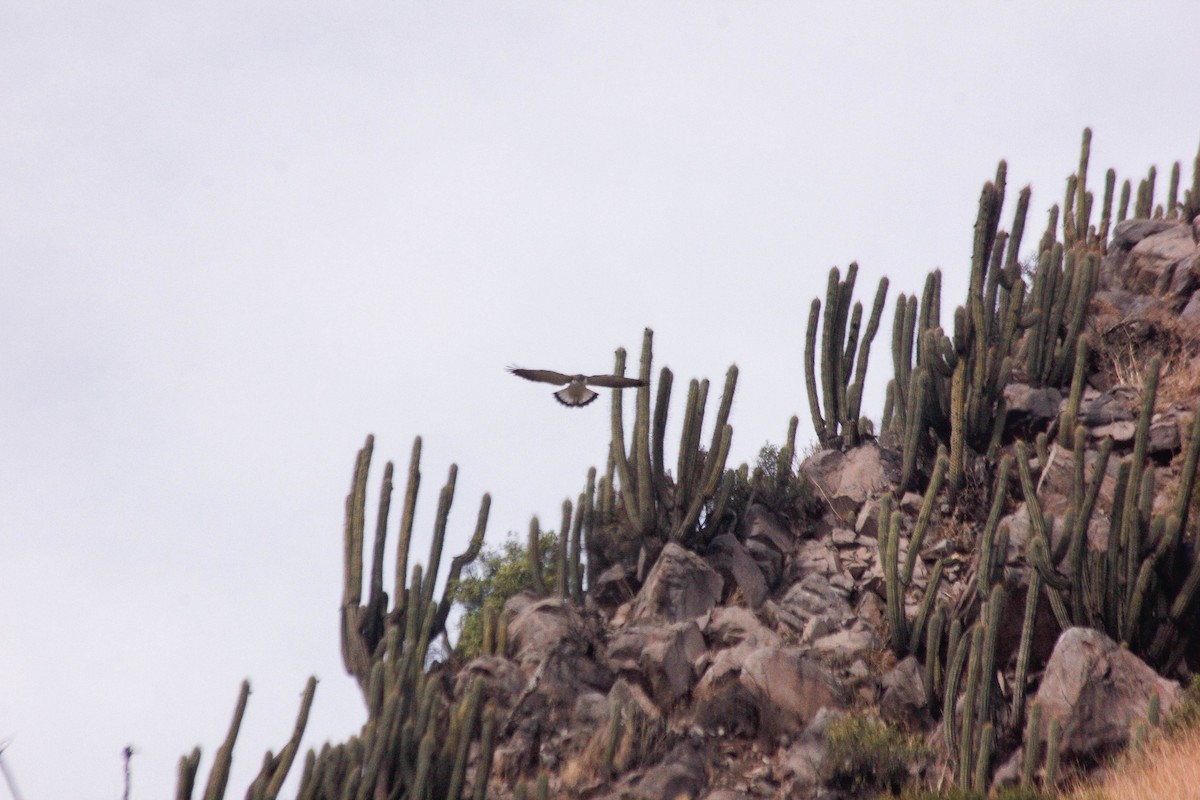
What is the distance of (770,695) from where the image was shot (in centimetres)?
1305

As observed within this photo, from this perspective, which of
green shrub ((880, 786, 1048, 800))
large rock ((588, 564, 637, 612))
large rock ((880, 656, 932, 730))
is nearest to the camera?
green shrub ((880, 786, 1048, 800))

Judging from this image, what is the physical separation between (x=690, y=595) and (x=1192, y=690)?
4828mm

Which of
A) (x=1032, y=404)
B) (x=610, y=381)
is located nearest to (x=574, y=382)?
(x=610, y=381)

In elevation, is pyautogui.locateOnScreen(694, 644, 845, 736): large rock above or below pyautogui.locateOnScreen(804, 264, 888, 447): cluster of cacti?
below

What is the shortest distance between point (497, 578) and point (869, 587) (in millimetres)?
4532

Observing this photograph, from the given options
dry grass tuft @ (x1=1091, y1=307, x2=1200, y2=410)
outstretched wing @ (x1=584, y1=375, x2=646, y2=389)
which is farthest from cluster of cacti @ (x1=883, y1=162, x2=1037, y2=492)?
outstretched wing @ (x1=584, y1=375, x2=646, y2=389)

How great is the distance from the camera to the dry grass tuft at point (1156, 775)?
1016 cm

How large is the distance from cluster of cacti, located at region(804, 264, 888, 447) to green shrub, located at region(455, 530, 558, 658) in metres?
3.42

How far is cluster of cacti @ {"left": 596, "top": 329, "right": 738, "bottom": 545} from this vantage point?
1475 centimetres

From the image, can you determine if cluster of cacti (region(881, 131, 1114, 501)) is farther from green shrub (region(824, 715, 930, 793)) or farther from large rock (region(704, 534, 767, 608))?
green shrub (region(824, 715, 930, 793))

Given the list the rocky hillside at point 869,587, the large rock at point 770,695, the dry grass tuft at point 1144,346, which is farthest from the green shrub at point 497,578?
the dry grass tuft at point 1144,346

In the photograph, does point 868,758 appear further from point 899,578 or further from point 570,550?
point 570,550

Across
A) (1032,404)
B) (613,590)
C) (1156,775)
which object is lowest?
(1156,775)

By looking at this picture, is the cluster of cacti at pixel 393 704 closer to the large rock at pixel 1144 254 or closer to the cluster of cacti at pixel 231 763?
the cluster of cacti at pixel 231 763
